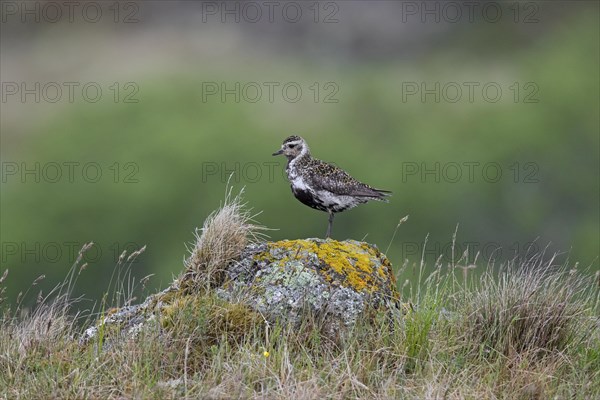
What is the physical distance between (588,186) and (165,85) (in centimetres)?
3562

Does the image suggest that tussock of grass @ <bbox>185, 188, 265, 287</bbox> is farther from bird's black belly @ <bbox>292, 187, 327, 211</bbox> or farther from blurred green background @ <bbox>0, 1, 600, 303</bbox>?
blurred green background @ <bbox>0, 1, 600, 303</bbox>

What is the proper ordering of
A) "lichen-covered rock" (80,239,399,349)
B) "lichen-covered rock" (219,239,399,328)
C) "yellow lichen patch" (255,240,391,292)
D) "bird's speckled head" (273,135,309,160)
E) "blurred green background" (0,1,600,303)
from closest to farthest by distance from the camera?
1. "lichen-covered rock" (80,239,399,349)
2. "lichen-covered rock" (219,239,399,328)
3. "yellow lichen patch" (255,240,391,292)
4. "bird's speckled head" (273,135,309,160)
5. "blurred green background" (0,1,600,303)

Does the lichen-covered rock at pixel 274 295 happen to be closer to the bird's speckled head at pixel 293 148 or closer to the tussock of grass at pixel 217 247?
the tussock of grass at pixel 217 247

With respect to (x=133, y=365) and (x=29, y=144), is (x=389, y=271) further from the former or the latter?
(x=29, y=144)

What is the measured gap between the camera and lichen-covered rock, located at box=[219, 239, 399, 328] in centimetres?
830

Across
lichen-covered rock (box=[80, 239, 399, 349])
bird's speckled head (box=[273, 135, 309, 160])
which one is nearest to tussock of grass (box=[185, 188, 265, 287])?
lichen-covered rock (box=[80, 239, 399, 349])

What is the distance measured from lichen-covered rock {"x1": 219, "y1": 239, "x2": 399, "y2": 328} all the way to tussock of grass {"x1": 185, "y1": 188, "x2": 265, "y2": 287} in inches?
4.1

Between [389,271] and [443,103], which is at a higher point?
[389,271]

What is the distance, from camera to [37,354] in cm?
791

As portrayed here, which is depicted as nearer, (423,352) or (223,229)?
(423,352)

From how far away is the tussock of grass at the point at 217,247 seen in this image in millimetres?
8586

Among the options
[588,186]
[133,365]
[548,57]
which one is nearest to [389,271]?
[133,365]

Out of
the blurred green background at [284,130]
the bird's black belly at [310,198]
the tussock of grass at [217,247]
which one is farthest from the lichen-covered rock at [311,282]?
the blurred green background at [284,130]

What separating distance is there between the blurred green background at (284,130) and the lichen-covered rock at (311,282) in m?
26.2
